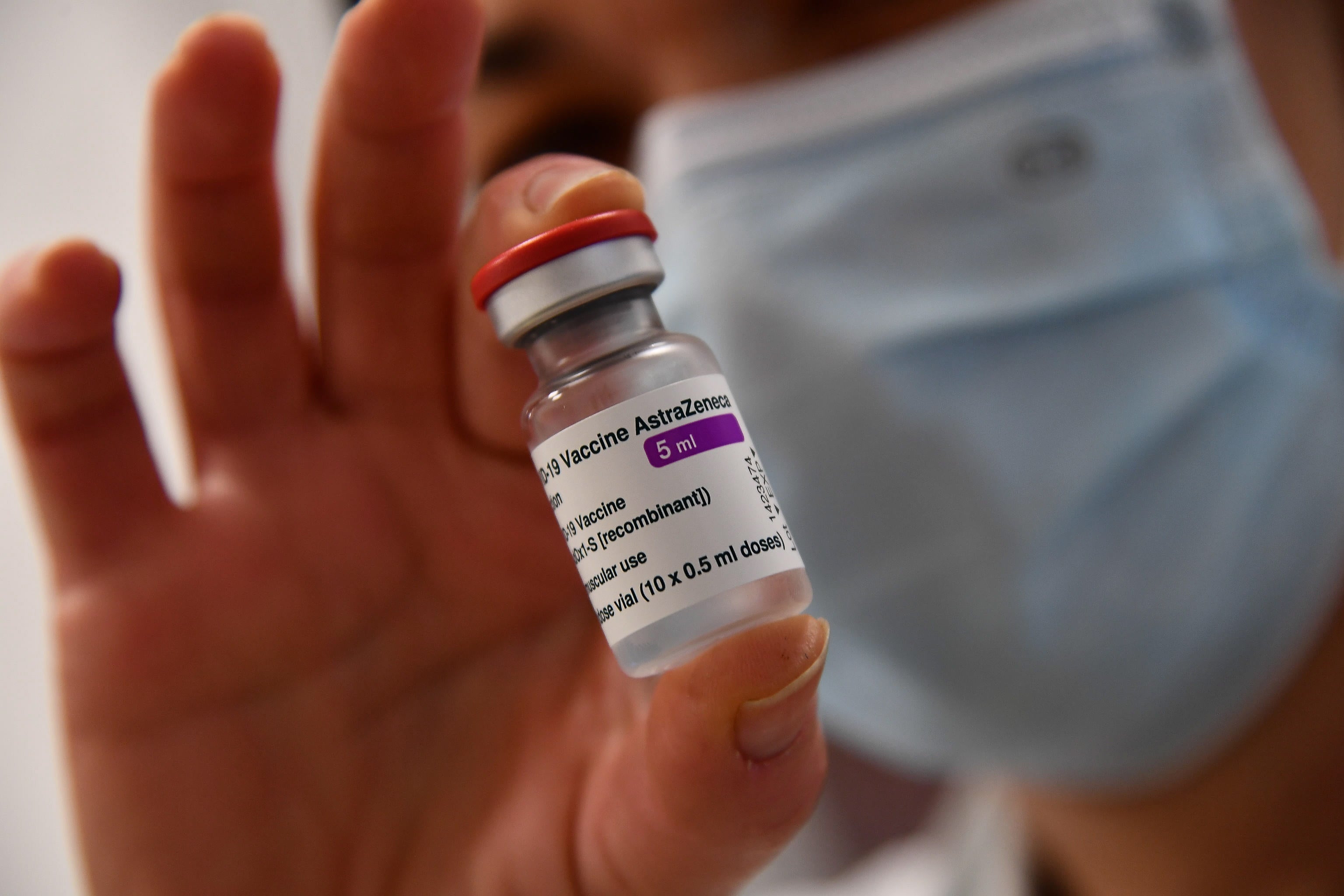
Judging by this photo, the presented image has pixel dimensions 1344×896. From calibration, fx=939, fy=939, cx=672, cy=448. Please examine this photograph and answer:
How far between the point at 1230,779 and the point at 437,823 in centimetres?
122

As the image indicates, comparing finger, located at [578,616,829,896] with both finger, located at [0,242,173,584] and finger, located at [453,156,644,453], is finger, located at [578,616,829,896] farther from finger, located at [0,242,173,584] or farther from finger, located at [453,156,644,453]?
finger, located at [0,242,173,584]

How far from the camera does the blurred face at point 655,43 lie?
130 centimetres

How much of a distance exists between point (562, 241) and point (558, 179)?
10 cm

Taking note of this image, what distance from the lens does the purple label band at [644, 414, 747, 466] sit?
610 millimetres

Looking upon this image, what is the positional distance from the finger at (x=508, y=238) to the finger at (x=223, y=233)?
7.0 inches

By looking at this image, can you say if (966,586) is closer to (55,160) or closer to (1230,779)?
(1230,779)

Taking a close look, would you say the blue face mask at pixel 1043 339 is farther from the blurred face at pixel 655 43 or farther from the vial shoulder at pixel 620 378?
the vial shoulder at pixel 620 378

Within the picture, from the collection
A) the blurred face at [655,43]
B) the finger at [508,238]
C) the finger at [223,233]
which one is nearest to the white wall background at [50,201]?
the blurred face at [655,43]

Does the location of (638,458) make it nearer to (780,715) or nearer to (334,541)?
(780,715)

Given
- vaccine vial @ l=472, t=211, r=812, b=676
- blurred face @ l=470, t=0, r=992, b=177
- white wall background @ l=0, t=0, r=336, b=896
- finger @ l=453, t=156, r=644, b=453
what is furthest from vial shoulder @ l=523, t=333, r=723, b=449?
white wall background @ l=0, t=0, r=336, b=896

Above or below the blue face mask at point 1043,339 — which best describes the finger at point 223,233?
above

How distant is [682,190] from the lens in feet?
4.32

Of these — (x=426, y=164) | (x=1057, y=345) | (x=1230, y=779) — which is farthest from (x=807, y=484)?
(x=1230, y=779)

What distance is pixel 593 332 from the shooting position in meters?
0.67
